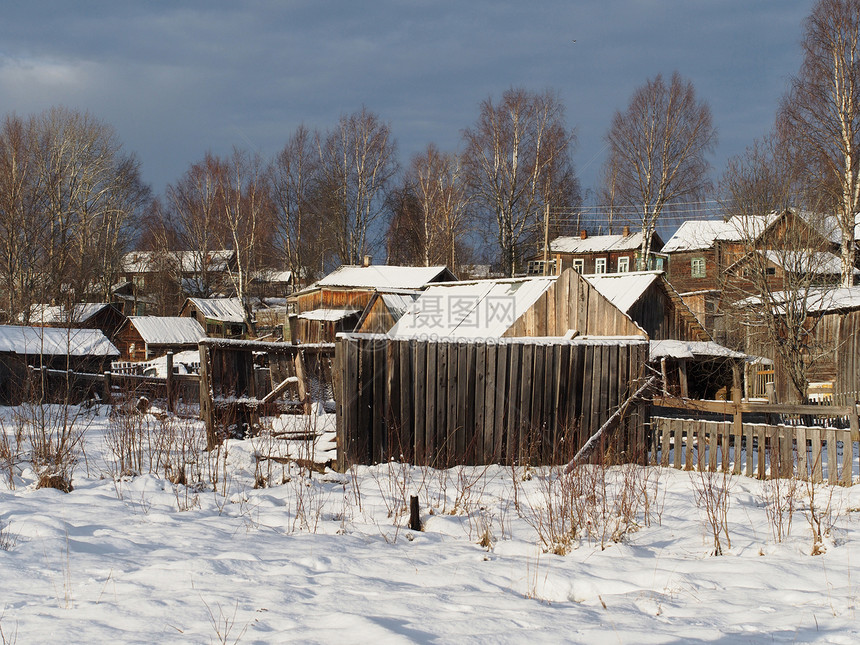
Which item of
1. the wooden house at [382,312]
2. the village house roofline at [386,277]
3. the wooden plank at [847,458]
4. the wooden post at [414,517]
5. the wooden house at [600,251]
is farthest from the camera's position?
the wooden house at [600,251]

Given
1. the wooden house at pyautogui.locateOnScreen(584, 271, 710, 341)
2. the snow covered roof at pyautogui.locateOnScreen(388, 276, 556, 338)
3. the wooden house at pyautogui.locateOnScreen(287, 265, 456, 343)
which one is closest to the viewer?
the snow covered roof at pyautogui.locateOnScreen(388, 276, 556, 338)

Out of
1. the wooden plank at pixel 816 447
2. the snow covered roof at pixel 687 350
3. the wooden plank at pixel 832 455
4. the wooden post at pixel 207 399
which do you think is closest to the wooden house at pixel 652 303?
the snow covered roof at pixel 687 350

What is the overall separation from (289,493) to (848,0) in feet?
95.8

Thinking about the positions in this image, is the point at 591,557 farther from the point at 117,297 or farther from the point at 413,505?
the point at 117,297

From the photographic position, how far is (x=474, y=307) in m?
16.8

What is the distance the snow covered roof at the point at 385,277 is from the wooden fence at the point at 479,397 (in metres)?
29.7

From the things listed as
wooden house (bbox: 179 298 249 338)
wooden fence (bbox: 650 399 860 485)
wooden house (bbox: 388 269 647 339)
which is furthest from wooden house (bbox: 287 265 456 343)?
wooden fence (bbox: 650 399 860 485)

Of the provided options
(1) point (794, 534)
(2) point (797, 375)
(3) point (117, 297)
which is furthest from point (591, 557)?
(3) point (117, 297)

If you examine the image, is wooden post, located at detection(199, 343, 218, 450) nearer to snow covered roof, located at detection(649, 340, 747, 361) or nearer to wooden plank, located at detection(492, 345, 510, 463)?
wooden plank, located at detection(492, 345, 510, 463)

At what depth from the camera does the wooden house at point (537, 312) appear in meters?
14.5

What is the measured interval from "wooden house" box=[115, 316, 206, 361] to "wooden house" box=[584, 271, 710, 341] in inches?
1138

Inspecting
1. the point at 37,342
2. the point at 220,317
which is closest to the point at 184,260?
the point at 220,317

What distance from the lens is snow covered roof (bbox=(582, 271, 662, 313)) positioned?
21.1 meters

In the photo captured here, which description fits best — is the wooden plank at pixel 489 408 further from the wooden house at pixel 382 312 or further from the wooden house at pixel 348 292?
the wooden house at pixel 348 292
